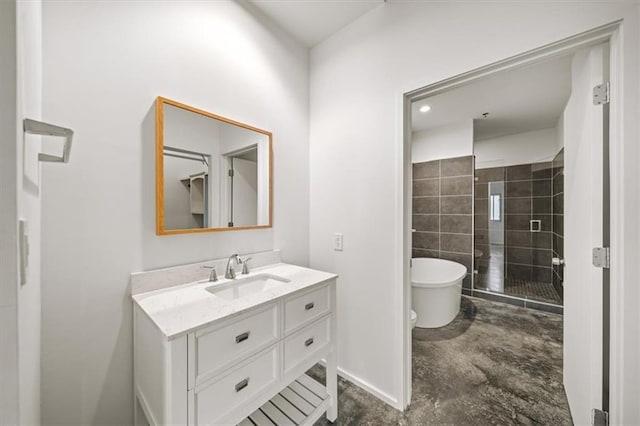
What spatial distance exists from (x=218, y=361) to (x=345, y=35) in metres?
2.17

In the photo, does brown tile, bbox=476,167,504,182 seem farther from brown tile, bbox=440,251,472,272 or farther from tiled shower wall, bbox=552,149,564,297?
brown tile, bbox=440,251,472,272

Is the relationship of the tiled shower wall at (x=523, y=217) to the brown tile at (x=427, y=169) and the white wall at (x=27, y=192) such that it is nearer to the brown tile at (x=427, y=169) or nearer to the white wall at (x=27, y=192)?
the brown tile at (x=427, y=169)

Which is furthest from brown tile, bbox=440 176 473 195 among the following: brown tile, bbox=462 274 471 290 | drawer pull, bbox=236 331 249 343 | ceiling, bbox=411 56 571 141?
drawer pull, bbox=236 331 249 343

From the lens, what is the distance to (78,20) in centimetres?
107

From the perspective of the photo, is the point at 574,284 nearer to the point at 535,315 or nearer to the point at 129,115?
the point at 535,315

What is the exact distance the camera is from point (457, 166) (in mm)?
3588

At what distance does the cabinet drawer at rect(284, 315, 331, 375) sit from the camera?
4.05 ft

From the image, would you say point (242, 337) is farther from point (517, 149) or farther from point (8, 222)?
point (517, 149)

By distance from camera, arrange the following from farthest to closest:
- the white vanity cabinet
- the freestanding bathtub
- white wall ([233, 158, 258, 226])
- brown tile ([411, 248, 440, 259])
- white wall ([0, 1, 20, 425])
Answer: brown tile ([411, 248, 440, 259]), the freestanding bathtub, white wall ([233, 158, 258, 226]), the white vanity cabinet, white wall ([0, 1, 20, 425])

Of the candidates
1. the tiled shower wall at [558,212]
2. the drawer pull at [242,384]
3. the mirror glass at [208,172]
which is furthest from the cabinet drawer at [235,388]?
the tiled shower wall at [558,212]

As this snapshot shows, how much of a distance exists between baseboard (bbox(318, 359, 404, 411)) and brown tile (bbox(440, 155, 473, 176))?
3020 millimetres

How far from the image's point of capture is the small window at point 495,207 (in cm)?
425

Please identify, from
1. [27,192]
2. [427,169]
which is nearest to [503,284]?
[427,169]

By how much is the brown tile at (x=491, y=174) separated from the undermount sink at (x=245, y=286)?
432 centimetres
